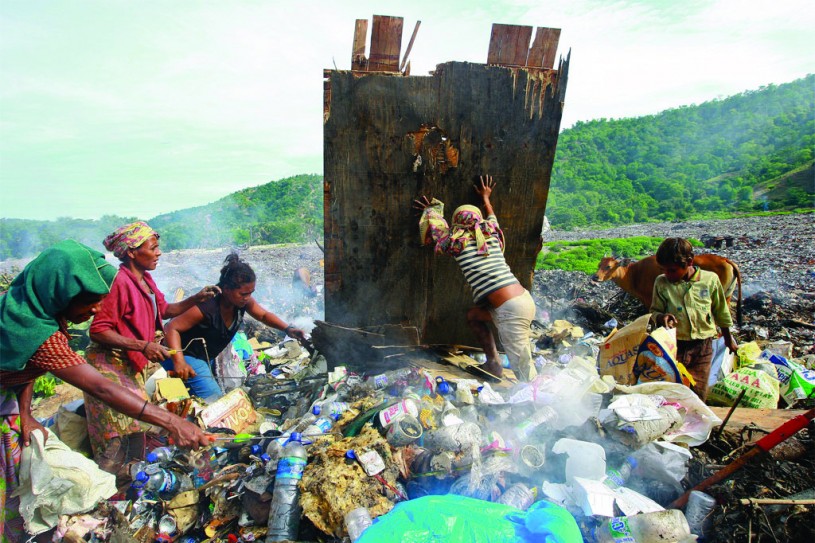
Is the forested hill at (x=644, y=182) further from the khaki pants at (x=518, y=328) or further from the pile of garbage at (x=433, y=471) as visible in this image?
the khaki pants at (x=518, y=328)

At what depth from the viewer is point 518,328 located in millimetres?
3777

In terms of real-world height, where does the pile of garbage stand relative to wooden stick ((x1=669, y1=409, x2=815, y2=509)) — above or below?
below

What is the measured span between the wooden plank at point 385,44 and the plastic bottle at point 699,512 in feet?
11.3

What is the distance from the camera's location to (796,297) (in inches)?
274

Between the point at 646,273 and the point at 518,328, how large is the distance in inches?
87.2

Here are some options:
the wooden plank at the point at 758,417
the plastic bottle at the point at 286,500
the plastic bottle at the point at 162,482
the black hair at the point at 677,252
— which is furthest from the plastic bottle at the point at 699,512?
the plastic bottle at the point at 162,482

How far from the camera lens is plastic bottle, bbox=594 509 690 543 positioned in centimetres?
208

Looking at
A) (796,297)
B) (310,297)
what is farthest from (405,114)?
(796,297)

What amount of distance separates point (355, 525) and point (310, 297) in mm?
6137

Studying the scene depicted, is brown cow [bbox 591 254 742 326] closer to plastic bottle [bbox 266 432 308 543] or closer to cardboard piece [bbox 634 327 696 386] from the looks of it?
cardboard piece [bbox 634 327 696 386]

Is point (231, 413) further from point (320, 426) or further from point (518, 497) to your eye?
point (518, 497)

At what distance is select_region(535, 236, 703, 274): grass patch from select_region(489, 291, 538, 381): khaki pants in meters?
10.7

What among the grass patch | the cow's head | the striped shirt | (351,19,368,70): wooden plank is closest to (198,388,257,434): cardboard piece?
the striped shirt

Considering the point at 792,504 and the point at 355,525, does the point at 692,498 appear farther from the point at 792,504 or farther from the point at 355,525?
the point at 355,525
